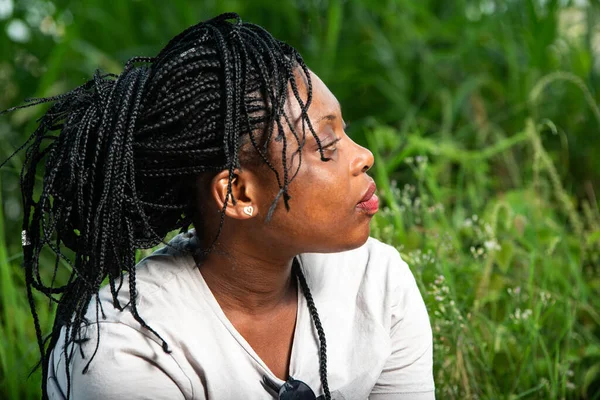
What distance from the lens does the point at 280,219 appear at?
2.13m

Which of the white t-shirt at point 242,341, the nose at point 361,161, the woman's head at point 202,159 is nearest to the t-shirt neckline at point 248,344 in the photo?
the white t-shirt at point 242,341

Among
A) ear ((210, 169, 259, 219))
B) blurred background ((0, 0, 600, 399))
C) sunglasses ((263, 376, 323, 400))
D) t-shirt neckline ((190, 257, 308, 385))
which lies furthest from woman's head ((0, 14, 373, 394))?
blurred background ((0, 0, 600, 399))

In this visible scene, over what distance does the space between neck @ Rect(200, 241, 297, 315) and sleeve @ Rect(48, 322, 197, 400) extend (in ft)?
0.83

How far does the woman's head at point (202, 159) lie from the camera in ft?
6.70

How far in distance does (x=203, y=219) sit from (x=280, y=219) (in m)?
0.21

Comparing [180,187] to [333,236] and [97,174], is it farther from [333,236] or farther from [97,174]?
[333,236]

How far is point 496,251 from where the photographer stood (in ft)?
10.2

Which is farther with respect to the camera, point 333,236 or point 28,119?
point 28,119

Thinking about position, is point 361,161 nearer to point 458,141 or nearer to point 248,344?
point 248,344

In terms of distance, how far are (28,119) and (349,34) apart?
67.5 inches

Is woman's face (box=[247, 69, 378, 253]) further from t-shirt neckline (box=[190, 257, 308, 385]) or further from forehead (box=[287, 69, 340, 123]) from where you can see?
t-shirt neckline (box=[190, 257, 308, 385])

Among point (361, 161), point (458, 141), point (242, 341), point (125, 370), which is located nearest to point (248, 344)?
point (242, 341)

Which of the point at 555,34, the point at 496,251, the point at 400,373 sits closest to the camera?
the point at 400,373

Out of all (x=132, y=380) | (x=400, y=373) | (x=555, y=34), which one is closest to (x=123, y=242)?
(x=132, y=380)
